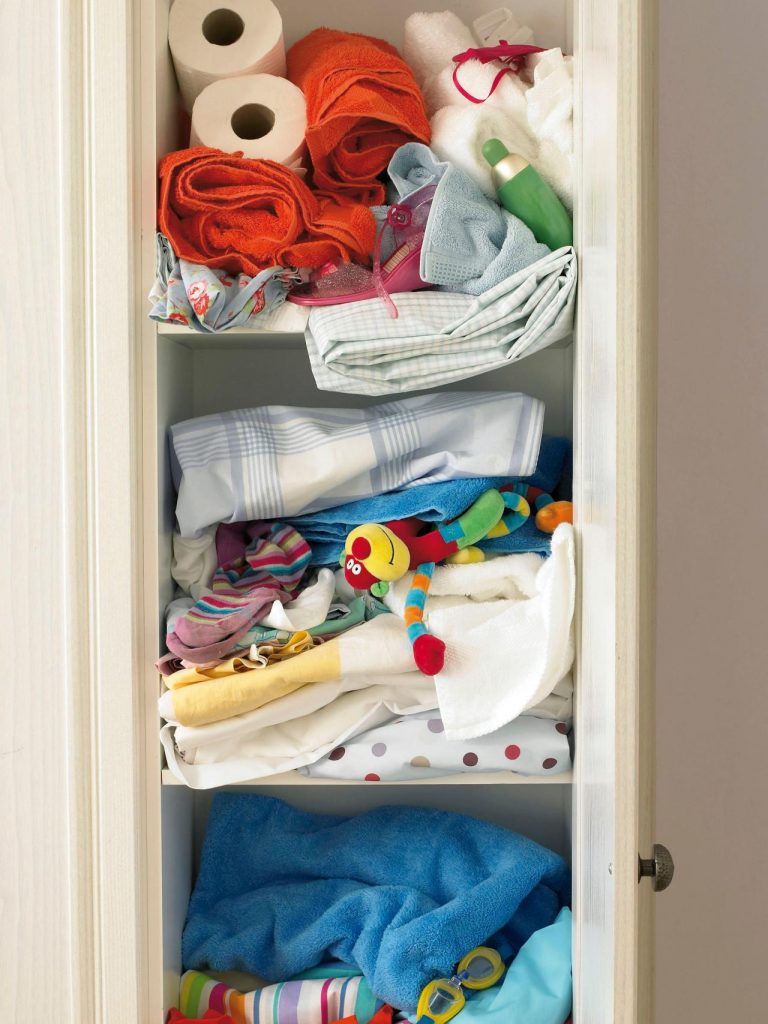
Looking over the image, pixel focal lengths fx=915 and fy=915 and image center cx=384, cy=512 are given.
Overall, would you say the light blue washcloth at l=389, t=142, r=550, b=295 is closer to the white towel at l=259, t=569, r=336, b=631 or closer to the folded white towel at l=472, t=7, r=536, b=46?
the folded white towel at l=472, t=7, r=536, b=46

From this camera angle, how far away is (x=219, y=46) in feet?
3.65

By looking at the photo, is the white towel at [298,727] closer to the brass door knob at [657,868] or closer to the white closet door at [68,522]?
the white closet door at [68,522]

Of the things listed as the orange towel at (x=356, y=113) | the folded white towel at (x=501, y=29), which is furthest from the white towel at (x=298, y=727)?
the folded white towel at (x=501, y=29)

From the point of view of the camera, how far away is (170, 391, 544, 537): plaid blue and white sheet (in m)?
1.08

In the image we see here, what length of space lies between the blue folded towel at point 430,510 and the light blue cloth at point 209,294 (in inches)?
10.0

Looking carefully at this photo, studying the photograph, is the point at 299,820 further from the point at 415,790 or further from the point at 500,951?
the point at 500,951

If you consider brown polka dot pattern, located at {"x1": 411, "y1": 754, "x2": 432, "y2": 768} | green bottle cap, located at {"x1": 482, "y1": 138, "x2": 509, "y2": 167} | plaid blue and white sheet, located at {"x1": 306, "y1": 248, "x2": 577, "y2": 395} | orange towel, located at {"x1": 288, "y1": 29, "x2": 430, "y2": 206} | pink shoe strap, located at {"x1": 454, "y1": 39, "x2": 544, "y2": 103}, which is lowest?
brown polka dot pattern, located at {"x1": 411, "y1": 754, "x2": 432, "y2": 768}

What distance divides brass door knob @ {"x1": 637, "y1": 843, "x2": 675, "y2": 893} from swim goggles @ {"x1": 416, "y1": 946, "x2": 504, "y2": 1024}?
1.25 feet

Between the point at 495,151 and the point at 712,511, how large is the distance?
0.61 m

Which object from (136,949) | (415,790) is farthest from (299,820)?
(136,949)

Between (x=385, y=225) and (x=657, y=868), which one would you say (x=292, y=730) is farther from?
(x=385, y=225)

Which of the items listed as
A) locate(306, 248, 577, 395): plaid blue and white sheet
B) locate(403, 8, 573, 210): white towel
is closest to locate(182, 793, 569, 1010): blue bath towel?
locate(306, 248, 577, 395): plaid blue and white sheet

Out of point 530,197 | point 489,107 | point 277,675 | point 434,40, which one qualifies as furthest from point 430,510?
point 434,40

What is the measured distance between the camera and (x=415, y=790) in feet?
4.45
